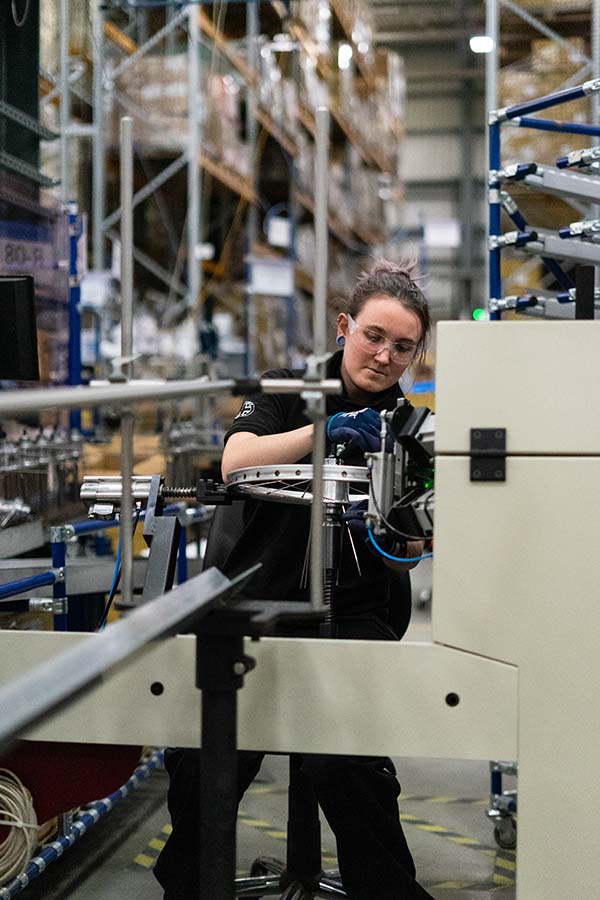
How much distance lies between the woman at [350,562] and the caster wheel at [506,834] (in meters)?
0.87

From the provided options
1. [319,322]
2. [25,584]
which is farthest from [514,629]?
[25,584]

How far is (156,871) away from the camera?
2.20 m

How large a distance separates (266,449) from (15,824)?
954 millimetres

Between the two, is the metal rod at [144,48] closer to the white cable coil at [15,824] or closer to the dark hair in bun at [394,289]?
the dark hair in bun at [394,289]

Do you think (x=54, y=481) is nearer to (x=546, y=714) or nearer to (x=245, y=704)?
(x=245, y=704)

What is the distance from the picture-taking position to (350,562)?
2.39 meters

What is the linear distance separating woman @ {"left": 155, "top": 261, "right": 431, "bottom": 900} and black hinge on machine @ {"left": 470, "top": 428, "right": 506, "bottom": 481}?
270 millimetres

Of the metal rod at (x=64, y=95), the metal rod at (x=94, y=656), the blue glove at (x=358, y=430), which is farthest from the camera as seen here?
the metal rod at (x=64, y=95)

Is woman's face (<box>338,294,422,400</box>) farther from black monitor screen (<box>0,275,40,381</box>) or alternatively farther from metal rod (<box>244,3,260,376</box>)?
metal rod (<box>244,3,260,376</box>)

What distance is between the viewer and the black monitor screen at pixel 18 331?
267 centimetres

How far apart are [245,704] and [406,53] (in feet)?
63.0

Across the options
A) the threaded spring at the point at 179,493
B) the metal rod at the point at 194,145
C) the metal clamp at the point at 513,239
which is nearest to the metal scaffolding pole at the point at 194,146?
the metal rod at the point at 194,145

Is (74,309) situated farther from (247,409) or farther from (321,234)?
(321,234)

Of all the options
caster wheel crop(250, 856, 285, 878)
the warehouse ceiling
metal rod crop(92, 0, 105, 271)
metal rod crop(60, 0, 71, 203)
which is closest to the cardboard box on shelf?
metal rod crop(92, 0, 105, 271)
